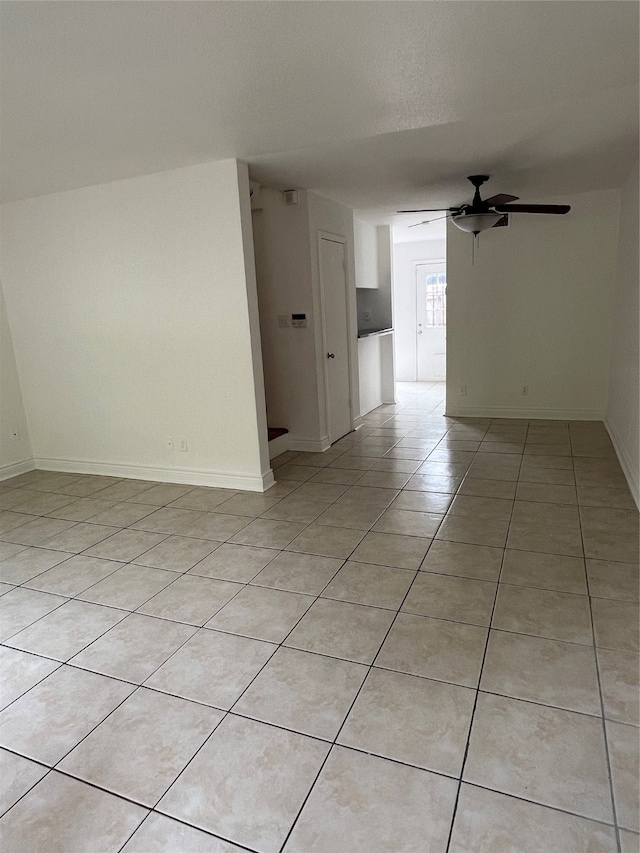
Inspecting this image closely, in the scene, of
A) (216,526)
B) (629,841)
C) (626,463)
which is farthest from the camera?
(626,463)

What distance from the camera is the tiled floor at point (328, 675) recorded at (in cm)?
145

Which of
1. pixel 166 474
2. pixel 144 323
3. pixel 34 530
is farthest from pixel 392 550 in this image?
pixel 144 323

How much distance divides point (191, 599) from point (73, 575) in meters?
0.81

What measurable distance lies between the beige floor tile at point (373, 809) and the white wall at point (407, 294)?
809cm

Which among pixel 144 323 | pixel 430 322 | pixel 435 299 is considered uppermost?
pixel 435 299

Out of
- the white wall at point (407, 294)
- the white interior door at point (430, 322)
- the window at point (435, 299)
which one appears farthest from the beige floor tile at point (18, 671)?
the window at point (435, 299)

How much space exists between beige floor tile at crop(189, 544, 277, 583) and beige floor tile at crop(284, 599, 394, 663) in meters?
0.52

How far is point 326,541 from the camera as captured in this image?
124 inches

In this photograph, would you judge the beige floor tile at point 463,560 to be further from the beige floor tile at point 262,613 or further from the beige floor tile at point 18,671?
the beige floor tile at point 18,671

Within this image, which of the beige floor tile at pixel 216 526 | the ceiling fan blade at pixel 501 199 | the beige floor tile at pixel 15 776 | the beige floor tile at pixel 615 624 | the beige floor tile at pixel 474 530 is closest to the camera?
the beige floor tile at pixel 15 776

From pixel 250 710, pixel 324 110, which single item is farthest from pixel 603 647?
pixel 324 110

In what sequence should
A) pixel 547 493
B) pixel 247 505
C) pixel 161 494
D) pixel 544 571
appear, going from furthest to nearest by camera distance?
pixel 161 494 → pixel 247 505 → pixel 547 493 → pixel 544 571

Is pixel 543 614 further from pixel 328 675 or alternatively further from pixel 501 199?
pixel 501 199

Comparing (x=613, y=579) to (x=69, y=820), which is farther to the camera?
(x=613, y=579)
